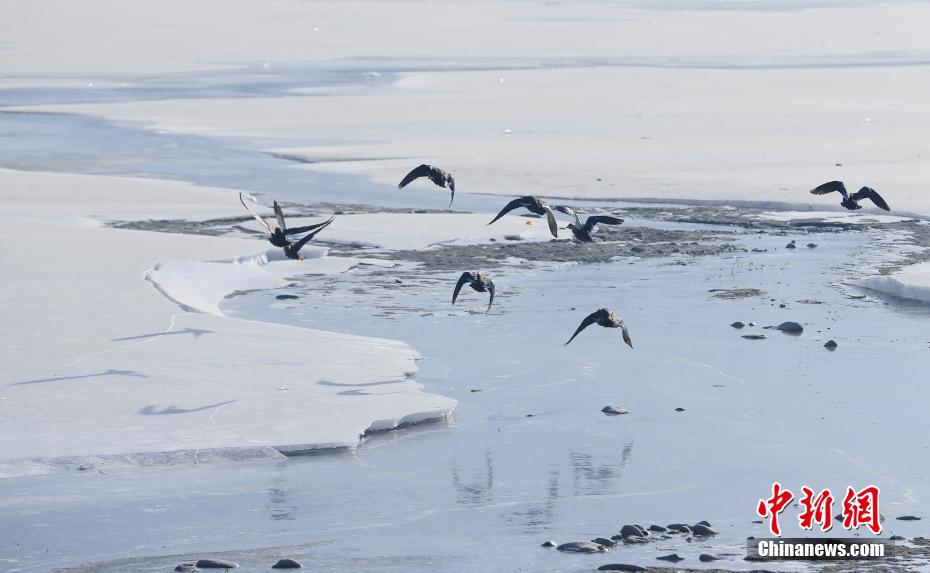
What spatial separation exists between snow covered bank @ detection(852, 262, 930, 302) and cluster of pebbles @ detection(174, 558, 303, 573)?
1042 centimetres

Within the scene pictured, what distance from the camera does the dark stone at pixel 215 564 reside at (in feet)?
26.9

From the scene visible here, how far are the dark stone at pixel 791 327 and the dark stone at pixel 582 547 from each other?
7.07m

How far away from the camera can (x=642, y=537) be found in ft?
28.8

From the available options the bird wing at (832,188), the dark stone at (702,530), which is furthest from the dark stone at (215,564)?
the bird wing at (832,188)

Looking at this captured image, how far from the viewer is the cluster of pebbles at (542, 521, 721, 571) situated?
27.5 feet

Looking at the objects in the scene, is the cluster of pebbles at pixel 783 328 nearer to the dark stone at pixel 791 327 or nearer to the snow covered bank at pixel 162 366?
the dark stone at pixel 791 327

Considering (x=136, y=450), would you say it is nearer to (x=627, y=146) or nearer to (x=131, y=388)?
(x=131, y=388)

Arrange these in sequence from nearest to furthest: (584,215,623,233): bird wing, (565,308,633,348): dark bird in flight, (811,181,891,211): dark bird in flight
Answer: (565,308,633,348): dark bird in flight
(584,215,623,233): bird wing
(811,181,891,211): dark bird in flight

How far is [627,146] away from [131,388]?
62.4 feet

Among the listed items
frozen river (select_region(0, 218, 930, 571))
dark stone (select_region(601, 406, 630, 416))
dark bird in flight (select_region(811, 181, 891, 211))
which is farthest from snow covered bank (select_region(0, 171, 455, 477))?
dark bird in flight (select_region(811, 181, 891, 211))

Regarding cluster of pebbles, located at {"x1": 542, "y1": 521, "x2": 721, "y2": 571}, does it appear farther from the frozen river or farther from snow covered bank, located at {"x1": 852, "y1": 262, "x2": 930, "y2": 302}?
snow covered bank, located at {"x1": 852, "y1": 262, "x2": 930, "y2": 302}

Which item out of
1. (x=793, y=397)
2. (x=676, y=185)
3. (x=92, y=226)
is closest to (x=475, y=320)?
(x=793, y=397)

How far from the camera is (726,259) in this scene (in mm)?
19188

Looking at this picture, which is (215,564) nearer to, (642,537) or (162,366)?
(642,537)
